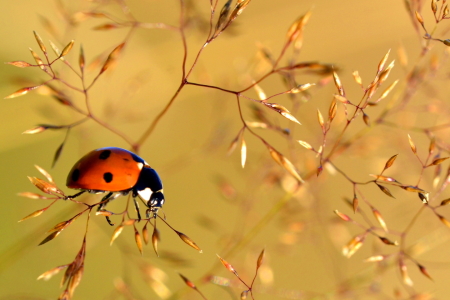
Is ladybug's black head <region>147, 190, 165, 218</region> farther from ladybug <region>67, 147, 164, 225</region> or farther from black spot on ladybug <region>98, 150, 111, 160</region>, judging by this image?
black spot on ladybug <region>98, 150, 111, 160</region>

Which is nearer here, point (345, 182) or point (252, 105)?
point (252, 105)

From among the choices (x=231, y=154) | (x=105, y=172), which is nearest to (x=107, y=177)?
(x=105, y=172)

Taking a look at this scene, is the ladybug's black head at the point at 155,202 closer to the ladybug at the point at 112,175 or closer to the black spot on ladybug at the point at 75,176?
the ladybug at the point at 112,175

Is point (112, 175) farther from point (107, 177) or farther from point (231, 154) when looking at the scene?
point (231, 154)

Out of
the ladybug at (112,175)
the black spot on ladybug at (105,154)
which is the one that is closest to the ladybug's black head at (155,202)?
the ladybug at (112,175)

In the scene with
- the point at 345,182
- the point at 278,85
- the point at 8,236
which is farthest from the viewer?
the point at 278,85

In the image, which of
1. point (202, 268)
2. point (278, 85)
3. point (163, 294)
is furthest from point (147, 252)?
point (278, 85)

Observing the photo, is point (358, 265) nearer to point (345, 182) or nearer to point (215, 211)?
point (345, 182)
